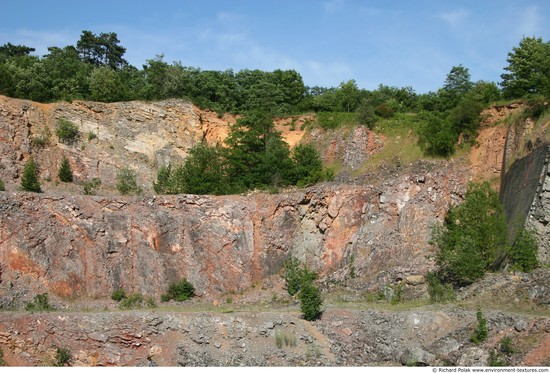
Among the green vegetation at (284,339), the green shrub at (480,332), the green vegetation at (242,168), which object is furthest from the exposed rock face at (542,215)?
the green vegetation at (242,168)

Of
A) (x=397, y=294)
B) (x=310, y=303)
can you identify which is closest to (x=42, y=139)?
(x=310, y=303)

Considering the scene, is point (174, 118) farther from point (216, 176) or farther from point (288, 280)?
point (288, 280)

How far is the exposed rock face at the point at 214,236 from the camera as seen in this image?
1527 inches

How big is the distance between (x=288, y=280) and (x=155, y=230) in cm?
810

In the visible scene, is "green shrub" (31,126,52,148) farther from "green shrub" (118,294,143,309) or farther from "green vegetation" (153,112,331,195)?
"green shrub" (118,294,143,309)

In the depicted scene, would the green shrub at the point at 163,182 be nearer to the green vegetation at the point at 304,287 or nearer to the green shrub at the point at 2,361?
the green vegetation at the point at 304,287

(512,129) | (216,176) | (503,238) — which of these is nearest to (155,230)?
(216,176)

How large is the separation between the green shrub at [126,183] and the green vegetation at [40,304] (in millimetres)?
10673

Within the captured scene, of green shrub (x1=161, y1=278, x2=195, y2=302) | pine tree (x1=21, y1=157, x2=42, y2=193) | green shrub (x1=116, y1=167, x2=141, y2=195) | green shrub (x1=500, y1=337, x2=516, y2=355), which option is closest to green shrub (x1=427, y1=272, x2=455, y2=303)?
green shrub (x1=500, y1=337, x2=516, y2=355)

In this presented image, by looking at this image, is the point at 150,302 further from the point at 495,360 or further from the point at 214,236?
the point at 495,360

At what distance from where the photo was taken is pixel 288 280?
1580 inches

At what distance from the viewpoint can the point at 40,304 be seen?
117ft

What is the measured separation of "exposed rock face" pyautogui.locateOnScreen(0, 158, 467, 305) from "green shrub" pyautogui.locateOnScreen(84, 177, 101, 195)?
139 inches

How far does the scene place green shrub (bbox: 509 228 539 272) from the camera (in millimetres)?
34438
